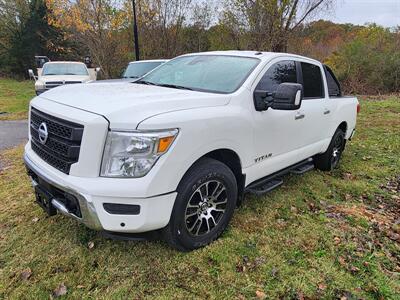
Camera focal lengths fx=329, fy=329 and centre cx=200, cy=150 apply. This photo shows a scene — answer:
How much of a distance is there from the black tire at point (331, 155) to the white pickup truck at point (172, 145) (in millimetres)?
1294

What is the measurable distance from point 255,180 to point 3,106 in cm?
1184

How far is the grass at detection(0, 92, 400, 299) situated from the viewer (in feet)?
8.55

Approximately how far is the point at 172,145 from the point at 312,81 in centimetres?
277

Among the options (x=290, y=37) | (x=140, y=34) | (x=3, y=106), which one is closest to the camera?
(x=3, y=106)

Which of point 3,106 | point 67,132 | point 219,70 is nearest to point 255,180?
point 219,70

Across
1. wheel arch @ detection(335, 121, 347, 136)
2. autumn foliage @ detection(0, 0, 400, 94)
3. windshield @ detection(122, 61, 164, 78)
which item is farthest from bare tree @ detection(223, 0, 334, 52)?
wheel arch @ detection(335, 121, 347, 136)

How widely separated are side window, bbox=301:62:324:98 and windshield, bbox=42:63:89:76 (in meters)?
9.88

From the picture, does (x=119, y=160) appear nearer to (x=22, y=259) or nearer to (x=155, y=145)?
(x=155, y=145)

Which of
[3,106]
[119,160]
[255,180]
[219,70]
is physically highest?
[219,70]

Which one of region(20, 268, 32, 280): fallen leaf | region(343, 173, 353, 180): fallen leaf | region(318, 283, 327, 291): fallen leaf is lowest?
region(343, 173, 353, 180): fallen leaf

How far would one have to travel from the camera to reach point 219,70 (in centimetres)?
362

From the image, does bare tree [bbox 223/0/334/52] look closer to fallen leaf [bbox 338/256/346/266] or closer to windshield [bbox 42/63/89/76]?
windshield [bbox 42/63/89/76]

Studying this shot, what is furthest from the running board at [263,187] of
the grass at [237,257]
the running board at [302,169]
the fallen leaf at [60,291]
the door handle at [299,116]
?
the fallen leaf at [60,291]

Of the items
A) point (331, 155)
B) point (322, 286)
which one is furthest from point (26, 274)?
point (331, 155)
